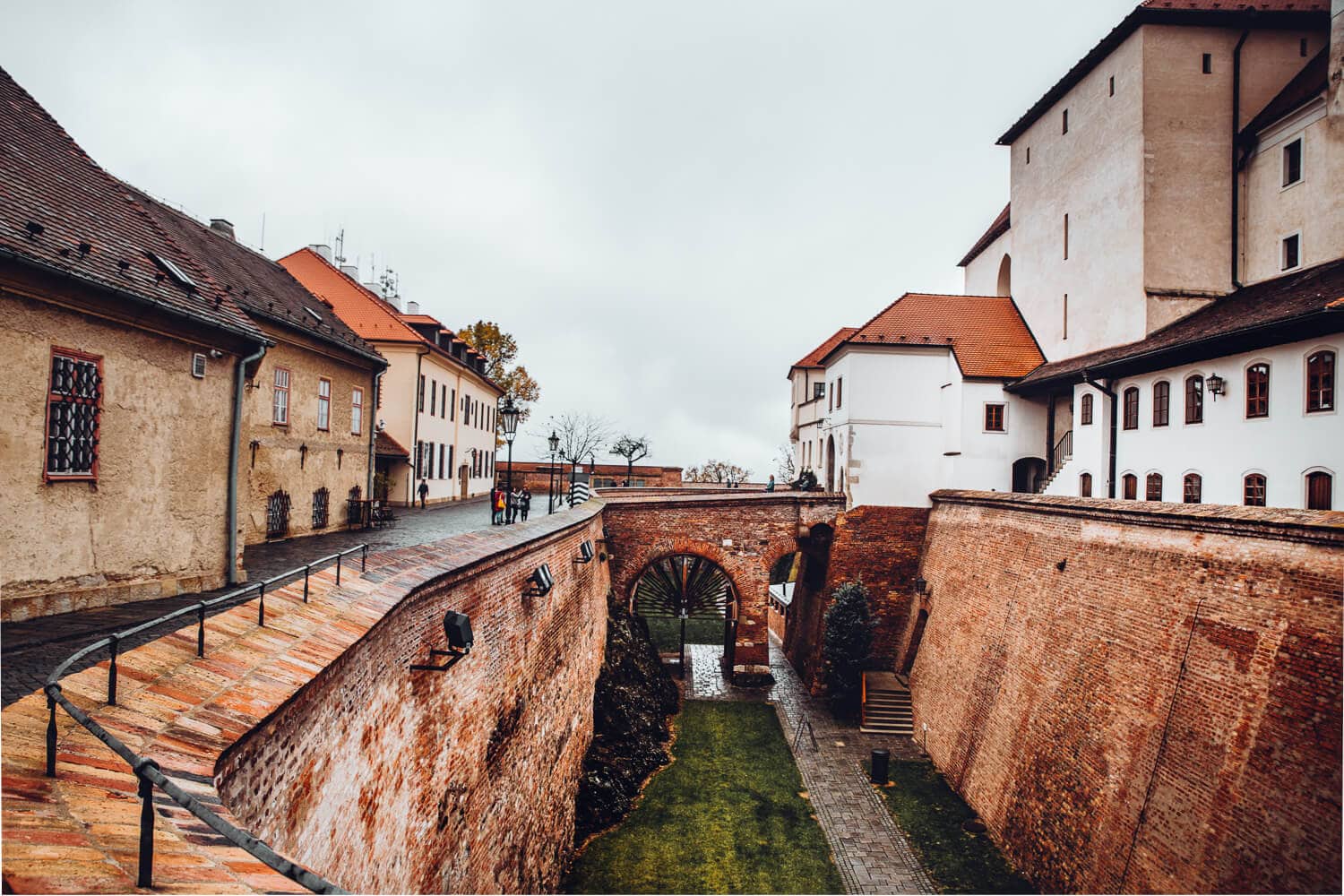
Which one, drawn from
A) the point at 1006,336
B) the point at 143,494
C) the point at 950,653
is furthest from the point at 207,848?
the point at 1006,336

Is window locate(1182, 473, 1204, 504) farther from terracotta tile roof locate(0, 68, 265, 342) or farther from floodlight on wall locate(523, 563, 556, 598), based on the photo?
terracotta tile roof locate(0, 68, 265, 342)

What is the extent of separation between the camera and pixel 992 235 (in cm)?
2777

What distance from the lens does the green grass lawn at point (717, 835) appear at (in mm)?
12070

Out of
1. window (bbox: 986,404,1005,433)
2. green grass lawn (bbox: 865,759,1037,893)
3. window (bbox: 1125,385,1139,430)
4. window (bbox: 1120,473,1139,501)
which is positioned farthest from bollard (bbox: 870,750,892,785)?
window (bbox: 986,404,1005,433)

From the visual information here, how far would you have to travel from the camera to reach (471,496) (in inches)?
1282

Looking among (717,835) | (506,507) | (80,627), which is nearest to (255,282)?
(506,507)

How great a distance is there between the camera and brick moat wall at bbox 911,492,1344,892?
8.24 m

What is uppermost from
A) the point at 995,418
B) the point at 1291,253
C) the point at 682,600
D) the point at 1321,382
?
the point at 1291,253

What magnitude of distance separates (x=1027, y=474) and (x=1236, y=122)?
35.4 feet

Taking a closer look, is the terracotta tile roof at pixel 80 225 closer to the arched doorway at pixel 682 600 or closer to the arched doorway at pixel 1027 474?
the arched doorway at pixel 682 600

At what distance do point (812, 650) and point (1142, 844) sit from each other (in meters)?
13.9

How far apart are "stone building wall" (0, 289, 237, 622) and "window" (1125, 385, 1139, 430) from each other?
18504 millimetres

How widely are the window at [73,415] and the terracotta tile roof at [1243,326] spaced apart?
16452mm

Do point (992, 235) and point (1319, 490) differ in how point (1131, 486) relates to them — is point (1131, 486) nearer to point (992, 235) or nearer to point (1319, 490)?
point (1319, 490)
